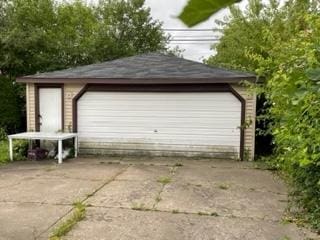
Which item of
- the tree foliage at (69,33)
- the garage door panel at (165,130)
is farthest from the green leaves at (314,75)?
the tree foliage at (69,33)

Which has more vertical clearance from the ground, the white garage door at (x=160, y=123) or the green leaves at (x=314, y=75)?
the green leaves at (x=314, y=75)

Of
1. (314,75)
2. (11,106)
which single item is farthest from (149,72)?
(314,75)

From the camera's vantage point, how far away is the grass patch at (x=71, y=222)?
4.51 metres

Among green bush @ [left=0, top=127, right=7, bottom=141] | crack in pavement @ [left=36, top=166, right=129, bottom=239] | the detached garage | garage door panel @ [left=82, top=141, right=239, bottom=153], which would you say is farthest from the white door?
crack in pavement @ [left=36, top=166, right=129, bottom=239]

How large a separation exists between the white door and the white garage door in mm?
605

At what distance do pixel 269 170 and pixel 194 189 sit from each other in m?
2.70

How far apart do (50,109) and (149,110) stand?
2628 millimetres

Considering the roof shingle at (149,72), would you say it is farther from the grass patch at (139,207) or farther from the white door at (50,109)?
the grass patch at (139,207)

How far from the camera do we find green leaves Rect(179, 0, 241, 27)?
0.48 meters

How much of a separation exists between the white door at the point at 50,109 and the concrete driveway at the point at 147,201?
2135mm

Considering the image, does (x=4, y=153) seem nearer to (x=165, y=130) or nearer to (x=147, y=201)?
(x=165, y=130)

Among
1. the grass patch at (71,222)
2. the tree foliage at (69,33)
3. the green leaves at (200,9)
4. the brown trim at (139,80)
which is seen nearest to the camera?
the green leaves at (200,9)

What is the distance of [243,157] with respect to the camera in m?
10.0

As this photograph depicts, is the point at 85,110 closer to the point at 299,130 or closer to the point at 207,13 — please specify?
the point at 299,130
